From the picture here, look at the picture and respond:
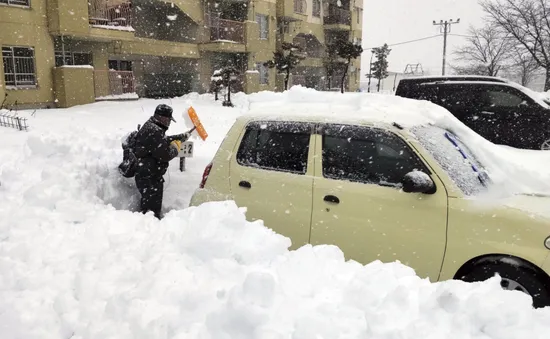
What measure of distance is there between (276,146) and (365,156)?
0.86m

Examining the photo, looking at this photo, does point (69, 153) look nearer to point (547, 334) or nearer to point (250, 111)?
point (250, 111)

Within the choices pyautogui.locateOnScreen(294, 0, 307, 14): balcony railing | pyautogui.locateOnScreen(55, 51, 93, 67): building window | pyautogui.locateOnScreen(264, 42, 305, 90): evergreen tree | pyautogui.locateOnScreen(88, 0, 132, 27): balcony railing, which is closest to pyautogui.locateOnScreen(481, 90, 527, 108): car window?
pyautogui.locateOnScreen(88, 0, 132, 27): balcony railing

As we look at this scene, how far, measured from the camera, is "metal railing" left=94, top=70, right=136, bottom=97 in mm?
19516

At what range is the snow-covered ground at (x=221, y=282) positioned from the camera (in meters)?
2.38

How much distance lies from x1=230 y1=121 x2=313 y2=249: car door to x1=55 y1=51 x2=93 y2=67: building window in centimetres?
1722

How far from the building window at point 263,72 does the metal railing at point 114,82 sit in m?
10.9

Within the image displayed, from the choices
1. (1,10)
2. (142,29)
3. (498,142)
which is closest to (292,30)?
(142,29)

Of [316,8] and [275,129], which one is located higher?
[316,8]

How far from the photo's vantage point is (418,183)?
344 cm

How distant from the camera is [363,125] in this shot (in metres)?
3.85

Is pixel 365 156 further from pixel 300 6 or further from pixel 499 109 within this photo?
pixel 300 6

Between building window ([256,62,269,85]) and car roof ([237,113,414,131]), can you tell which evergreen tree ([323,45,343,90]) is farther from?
car roof ([237,113,414,131])

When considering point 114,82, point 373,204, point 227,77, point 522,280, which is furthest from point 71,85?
point 522,280

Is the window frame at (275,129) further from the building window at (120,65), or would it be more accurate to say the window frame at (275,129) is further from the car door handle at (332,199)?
the building window at (120,65)
